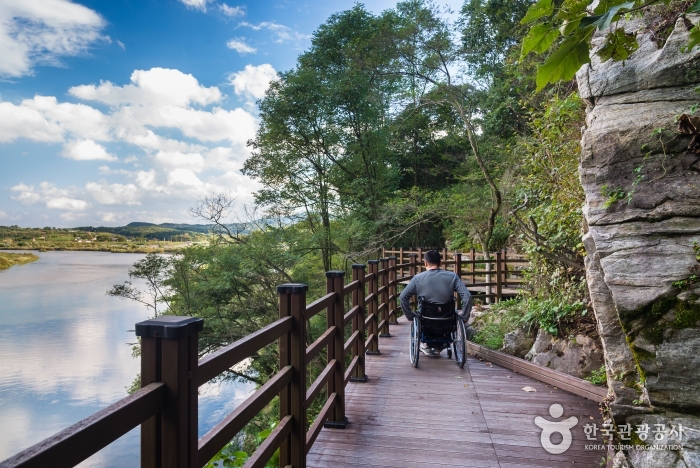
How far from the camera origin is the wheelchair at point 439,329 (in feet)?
14.7

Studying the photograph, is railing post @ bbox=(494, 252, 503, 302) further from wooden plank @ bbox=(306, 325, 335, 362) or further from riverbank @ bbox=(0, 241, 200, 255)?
riverbank @ bbox=(0, 241, 200, 255)

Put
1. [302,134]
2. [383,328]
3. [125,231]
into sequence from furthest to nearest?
[125,231], [302,134], [383,328]

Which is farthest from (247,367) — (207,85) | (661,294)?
(207,85)

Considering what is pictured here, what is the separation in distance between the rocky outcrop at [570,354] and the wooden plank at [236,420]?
130 inches

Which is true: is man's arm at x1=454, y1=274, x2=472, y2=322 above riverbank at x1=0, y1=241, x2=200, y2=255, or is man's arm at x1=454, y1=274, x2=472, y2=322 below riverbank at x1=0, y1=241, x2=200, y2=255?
below

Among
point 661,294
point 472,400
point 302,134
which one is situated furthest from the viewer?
point 302,134

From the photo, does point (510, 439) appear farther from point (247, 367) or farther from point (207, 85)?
point (207, 85)

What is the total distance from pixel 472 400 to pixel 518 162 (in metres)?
7.51

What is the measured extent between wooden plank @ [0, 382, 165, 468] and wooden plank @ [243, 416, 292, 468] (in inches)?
33.4

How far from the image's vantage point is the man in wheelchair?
14.6ft

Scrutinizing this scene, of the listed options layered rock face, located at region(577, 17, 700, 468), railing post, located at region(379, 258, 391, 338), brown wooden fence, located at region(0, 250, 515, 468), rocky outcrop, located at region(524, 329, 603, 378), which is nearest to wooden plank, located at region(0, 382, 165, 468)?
brown wooden fence, located at region(0, 250, 515, 468)

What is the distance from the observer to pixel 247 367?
50.8ft

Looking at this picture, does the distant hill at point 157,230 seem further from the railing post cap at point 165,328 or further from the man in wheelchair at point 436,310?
the railing post cap at point 165,328

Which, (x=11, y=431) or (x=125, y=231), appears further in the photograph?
(x=125, y=231)
